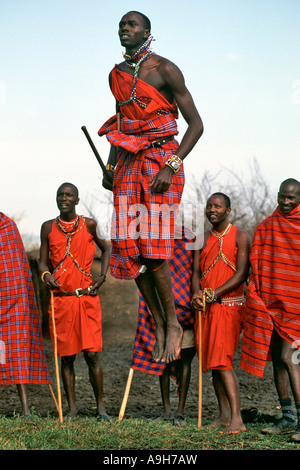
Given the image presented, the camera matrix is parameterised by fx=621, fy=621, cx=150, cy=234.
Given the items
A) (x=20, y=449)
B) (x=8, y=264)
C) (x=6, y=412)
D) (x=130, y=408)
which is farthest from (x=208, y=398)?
(x=20, y=449)

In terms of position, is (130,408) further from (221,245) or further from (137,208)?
(137,208)

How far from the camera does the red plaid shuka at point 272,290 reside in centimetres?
541

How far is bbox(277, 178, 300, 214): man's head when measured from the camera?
5512mm

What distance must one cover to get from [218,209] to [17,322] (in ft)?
7.84

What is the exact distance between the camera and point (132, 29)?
15.5ft

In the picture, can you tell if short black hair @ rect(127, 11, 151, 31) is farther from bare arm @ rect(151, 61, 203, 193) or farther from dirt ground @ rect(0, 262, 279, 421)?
dirt ground @ rect(0, 262, 279, 421)

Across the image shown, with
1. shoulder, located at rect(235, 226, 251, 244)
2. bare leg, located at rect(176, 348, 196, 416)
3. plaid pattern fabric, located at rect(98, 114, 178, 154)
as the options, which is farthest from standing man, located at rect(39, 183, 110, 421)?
plaid pattern fabric, located at rect(98, 114, 178, 154)

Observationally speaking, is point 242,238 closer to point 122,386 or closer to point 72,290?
point 72,290

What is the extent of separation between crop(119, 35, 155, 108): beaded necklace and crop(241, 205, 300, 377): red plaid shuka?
1767mm

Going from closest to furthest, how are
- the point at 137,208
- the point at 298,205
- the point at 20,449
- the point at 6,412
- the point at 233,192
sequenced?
the point at 20,449 → the point at 137,208 → the point at 298,205 → the point at 6,412 → the point at 233,192

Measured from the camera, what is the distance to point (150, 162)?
4.74 metres

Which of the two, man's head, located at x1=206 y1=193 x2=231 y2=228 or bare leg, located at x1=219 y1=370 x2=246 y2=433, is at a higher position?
man's head, located at x1=206 y1=193 x2=231 y2=228

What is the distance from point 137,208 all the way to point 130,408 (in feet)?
12.5

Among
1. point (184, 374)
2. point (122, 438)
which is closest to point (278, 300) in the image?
point (184, 374)
